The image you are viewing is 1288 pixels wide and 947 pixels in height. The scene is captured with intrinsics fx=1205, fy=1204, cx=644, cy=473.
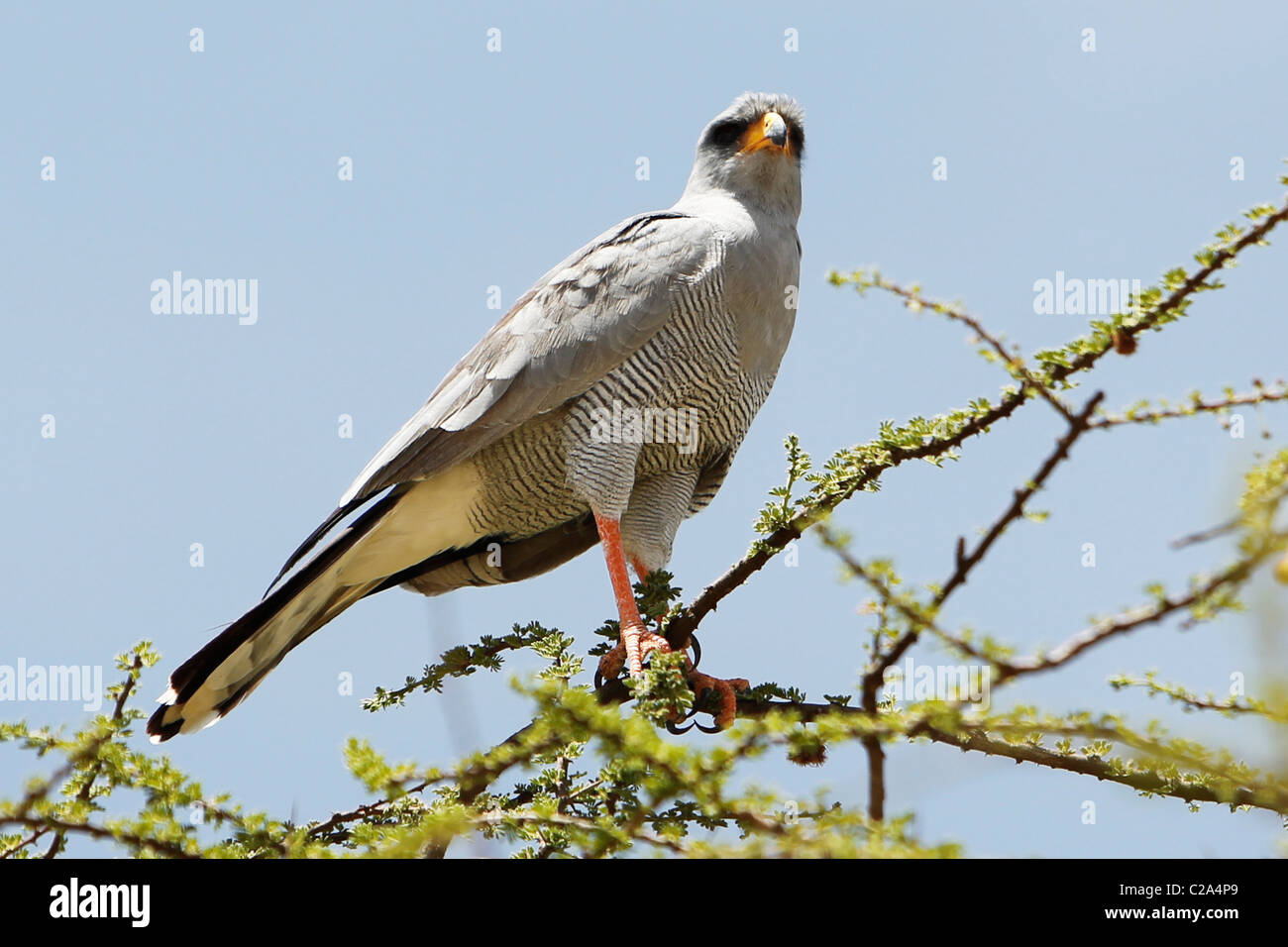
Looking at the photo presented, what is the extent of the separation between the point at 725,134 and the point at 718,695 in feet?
9.82

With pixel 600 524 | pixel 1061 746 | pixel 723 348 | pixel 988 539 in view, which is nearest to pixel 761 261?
pixel 723 348

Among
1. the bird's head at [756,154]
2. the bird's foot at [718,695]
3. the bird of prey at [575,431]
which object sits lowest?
the bird's foot at [718,695]

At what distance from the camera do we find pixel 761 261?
5.23 m

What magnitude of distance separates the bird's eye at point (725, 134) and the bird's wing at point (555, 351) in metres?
0.80

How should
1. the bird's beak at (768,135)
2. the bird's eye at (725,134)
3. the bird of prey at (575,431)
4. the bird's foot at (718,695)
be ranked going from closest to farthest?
the bird's foot at (718,695), the bird of prey at (575,431), the bird's beak at (768,135), the bird's eye at (725,134)

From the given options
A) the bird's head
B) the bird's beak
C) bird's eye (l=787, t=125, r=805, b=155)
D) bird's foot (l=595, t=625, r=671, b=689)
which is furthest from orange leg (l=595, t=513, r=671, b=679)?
bird's eye (l=787, t=125, r=805, b=155)

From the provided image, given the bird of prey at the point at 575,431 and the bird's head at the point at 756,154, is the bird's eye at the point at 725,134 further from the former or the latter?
the bird of prey at the point at 575,431

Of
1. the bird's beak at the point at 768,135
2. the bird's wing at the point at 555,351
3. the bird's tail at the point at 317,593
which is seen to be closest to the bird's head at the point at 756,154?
the bird's beak at the point at 768,135

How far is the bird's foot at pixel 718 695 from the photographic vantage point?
13.2 ft

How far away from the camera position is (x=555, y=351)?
4996mm

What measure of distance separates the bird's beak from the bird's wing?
0.69m

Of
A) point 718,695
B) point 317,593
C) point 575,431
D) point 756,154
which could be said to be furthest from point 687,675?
point 756,154
